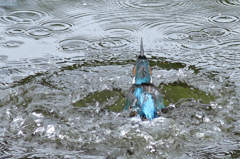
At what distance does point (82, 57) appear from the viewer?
5680 mm

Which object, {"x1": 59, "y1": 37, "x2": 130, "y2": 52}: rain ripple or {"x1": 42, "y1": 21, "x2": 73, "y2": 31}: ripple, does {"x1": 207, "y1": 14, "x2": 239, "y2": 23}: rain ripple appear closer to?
{"x1": 59, "y1": 37, "x2": 130, "y2": 52}: rain ripple

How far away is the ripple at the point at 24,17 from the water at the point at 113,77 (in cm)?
2

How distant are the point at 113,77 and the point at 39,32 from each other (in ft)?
5.72

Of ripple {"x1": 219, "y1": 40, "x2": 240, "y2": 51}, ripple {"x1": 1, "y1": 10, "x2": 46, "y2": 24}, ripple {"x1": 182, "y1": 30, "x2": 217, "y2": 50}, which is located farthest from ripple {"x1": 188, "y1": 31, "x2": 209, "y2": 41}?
ripple {"x1": 1, "y1": 10, "x2": 46, "y2": 24}

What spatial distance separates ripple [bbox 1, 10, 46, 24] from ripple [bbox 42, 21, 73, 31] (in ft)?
1.15

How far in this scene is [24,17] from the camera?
6.78m

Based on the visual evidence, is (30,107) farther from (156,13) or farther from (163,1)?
(163,1)

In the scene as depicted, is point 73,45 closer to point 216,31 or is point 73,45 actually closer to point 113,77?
point 113,77

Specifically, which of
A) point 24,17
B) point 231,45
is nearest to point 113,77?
point 231,45

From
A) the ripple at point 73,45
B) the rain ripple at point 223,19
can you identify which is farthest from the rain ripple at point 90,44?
the rain ripple at point 223,19

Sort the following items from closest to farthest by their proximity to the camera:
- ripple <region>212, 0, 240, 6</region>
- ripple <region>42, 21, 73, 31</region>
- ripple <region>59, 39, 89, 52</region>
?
1. ripple <region>59, 39, 89, 52</region>
2. ripple <region>42, 21, 73, 31</region>
3. ripple <region>212, 0, 240, 6</region>

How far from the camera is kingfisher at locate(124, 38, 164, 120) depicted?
406cm

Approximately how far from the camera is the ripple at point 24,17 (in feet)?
21.8

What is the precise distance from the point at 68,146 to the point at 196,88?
2.29 metres
